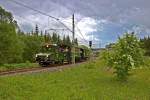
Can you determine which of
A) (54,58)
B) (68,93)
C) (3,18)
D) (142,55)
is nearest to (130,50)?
(142,55)

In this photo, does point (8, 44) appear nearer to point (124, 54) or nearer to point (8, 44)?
point (8, 44)

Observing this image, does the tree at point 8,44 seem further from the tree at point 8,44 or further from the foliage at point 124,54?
the foliage at point 124,54

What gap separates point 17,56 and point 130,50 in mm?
57099

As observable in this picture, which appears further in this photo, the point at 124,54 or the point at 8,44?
the point at 8,44

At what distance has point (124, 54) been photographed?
31.0 m

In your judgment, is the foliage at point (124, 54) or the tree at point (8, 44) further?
the tree at point (8, 44)

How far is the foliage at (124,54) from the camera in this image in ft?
101

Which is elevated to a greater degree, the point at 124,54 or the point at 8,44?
the point at 8,44

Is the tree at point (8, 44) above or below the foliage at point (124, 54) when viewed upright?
above

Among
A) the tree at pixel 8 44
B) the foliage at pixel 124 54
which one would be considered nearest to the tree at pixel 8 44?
the tree at pixel 8 44

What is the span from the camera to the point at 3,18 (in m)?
97.0

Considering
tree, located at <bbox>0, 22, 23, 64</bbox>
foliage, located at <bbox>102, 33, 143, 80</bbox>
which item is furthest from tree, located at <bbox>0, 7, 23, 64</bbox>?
foliage, located at <bbox>102, 33, 143, 80</bbox>

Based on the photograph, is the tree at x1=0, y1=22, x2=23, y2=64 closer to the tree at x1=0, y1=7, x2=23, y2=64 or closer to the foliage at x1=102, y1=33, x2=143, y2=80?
the tree at x1=0, y1=7, x2=23, y2=64

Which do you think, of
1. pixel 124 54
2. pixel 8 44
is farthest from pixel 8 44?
pixel 124 54
